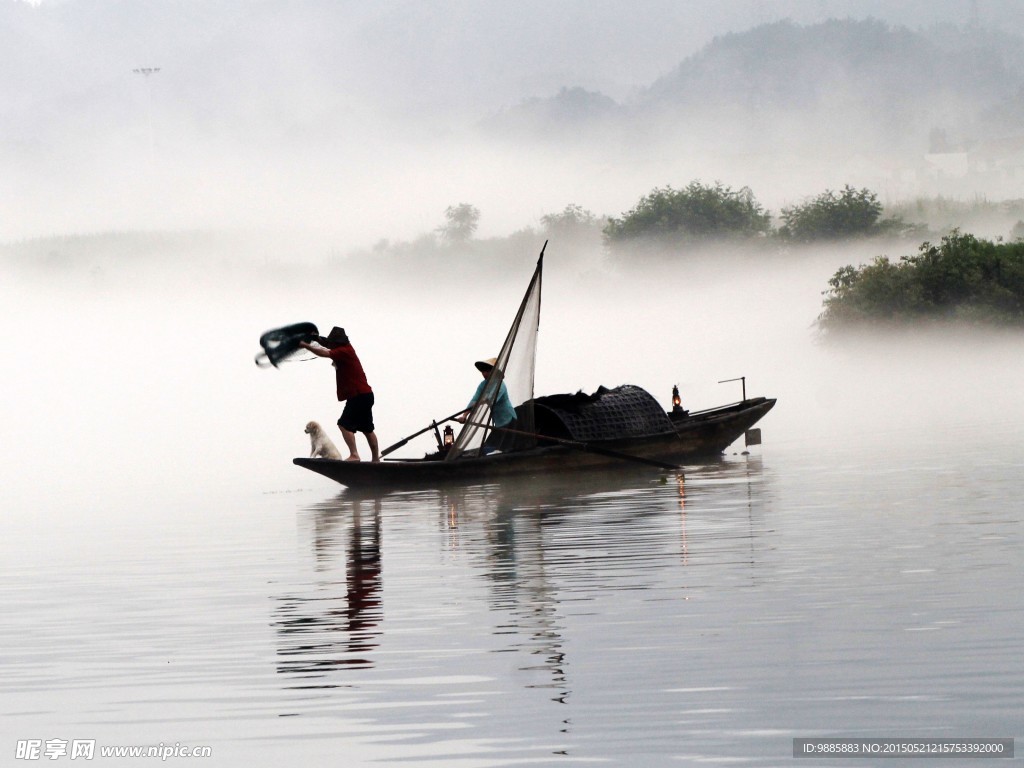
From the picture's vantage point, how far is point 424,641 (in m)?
10.4

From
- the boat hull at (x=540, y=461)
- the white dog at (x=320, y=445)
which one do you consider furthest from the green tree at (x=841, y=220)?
the white dog at (x=320, y=445)

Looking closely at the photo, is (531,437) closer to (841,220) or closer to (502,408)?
(502,408)

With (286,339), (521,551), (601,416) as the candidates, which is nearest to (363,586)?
(521,551)

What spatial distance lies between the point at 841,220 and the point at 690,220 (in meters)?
11.6

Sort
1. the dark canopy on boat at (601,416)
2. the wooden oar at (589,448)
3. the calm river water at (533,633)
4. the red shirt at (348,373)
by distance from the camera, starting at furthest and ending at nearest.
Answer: the dark canopy on boat at (601,416)
the wooden oar at (589,448)
the red shirt at (348,373)
the calm river water at (533,633)

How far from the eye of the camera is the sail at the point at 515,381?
77.2ft

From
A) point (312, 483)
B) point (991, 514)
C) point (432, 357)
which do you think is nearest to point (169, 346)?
point (432, 357)

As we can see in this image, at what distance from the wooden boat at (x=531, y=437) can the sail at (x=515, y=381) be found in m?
0.01

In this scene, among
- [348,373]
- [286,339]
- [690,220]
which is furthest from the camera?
[690,220]

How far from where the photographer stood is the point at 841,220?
113 m

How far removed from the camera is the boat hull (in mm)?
22672

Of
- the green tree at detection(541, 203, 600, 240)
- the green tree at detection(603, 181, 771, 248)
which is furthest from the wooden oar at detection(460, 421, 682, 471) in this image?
the green tree at detection(541, 203, 600, 240)

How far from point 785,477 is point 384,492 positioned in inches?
222

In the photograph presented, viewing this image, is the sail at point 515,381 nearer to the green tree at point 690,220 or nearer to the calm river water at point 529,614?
the calm river water at point 529,614
